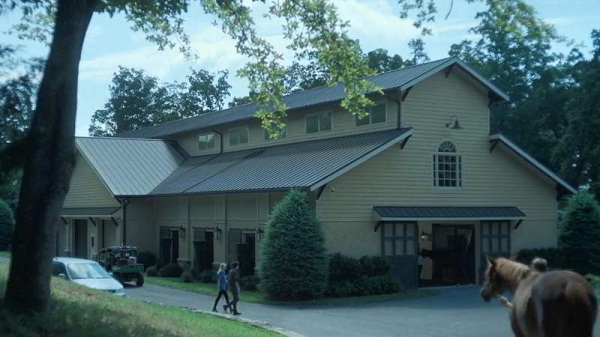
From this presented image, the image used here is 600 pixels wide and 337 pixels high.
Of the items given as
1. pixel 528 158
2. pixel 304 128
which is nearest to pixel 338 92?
pixel 304 128

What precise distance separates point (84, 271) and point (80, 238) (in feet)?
69.3

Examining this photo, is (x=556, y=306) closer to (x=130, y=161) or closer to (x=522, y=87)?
(x=130, y=161)

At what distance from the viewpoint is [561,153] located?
164 ft

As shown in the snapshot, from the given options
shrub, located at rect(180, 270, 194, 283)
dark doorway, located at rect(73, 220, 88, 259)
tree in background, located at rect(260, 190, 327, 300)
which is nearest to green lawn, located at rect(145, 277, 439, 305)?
Result: shrub, located at rect(180, 270, 194, 283)

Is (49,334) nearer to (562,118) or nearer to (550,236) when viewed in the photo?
(550,236)

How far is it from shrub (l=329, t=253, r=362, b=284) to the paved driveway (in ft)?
7.13

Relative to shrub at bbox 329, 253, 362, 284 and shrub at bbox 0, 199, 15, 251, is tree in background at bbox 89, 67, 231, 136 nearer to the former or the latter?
shrub at bbox 0, 199, 15, 251

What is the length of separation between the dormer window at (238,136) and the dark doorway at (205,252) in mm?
6106

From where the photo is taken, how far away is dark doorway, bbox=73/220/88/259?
44.3 meters

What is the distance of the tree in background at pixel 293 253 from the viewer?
2605 cm

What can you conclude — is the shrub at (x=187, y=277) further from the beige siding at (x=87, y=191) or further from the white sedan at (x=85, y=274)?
the beige siding at (x=87, y=191)

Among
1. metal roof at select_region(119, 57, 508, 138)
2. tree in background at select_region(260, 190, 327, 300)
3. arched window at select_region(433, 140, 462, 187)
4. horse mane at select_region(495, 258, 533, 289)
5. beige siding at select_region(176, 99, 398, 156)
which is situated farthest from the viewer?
arched window at select_region(433, 140, 462, 187)

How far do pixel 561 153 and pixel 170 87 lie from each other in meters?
45.5

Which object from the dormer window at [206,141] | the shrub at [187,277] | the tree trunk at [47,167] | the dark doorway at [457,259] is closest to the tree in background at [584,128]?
the dark doorway at [457,259]
